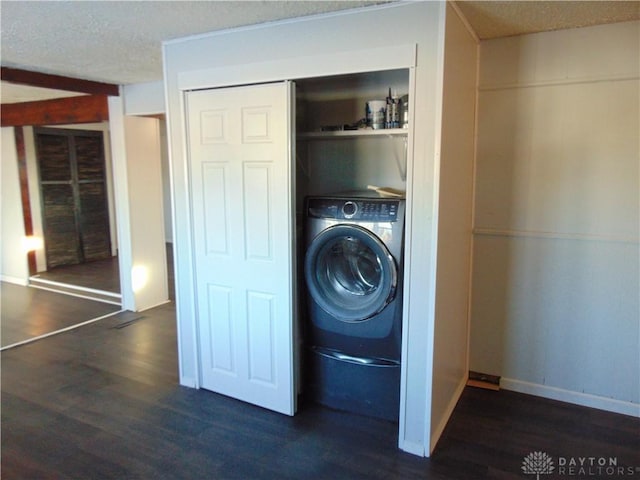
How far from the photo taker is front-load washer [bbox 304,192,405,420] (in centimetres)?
→ 241

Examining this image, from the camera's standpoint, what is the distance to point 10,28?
2.45m

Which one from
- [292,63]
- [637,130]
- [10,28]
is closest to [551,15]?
[637,130]

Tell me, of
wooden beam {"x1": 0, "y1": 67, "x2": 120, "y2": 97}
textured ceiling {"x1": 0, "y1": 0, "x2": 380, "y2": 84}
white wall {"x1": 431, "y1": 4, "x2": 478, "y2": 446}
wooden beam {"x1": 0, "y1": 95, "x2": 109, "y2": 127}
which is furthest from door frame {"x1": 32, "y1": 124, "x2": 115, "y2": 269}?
white wall {"x1": 431, "y1": 4, "x2": 478, "y2": 446}

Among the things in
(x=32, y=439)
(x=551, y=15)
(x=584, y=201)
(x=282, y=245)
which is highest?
(x=551, y=15)

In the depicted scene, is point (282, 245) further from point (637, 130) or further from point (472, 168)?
point (637, 130)

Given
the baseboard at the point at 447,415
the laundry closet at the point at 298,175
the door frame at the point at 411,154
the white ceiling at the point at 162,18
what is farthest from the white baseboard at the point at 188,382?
the white ceiling at the point at 162,18

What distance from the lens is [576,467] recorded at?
2240mm

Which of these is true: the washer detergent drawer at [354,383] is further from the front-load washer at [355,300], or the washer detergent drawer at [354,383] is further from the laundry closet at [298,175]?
the laundry closet at [298,175]

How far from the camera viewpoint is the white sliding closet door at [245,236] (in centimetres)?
251

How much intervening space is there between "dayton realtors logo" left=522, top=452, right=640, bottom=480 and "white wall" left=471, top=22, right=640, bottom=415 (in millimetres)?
554

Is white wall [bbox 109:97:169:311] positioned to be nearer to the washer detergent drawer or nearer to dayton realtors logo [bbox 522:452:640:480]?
the washer detergent drawer

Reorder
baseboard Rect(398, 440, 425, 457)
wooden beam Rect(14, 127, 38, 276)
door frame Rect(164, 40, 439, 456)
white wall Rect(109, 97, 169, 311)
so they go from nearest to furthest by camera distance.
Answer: door frame Rect(164, 40, 439, 456) → baseboard Rect(398, 440, 425, 457) → white wall Rect(109, 97, 169, 311) → wooden beam Rect(14, 127, 38, 276)

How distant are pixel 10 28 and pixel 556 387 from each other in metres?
3.72

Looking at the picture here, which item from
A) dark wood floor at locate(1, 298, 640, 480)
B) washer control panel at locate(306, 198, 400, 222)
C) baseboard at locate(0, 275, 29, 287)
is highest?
washer control panel at locate(306, 198, 400, 222)
